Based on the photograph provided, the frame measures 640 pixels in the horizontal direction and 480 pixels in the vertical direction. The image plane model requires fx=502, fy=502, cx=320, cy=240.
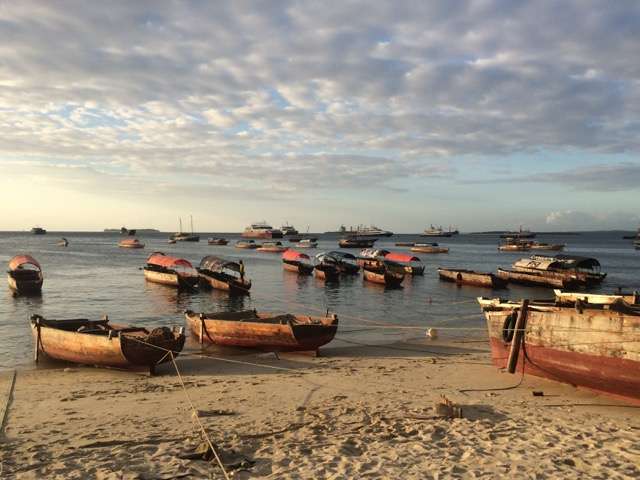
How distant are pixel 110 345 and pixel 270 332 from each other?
5.58m

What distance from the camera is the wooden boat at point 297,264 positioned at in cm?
5571

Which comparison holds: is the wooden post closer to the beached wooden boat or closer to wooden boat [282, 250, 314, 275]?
the beached wooden boat

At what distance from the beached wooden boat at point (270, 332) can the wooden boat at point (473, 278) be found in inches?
1225

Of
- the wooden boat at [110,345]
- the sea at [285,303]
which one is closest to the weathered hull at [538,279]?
the sea at [285,303]

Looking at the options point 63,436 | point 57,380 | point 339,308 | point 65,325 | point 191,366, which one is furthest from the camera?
point 339,308

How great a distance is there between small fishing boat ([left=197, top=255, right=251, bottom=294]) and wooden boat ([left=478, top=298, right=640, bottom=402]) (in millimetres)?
27548

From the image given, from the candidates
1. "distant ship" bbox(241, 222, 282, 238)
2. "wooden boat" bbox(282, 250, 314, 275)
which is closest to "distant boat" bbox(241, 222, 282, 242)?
"distant ship" bbox(241, 222, 282, 238)

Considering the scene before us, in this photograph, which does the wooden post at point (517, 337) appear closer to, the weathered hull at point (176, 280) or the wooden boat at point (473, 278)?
the weathered hull at point (176, 280)

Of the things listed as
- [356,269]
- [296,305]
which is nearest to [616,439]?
[296,305]

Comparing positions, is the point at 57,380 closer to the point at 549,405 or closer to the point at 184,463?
the point at 184,463

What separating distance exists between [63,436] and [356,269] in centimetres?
4671

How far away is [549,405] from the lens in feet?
39.3

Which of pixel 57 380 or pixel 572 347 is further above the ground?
pixel 572 347

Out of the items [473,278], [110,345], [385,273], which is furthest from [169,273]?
[473,278]
